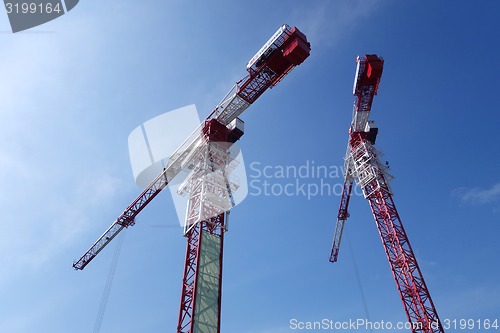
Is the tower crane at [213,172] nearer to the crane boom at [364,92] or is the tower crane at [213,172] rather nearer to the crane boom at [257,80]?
the crane boom at [257,80]

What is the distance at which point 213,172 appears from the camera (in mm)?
40844

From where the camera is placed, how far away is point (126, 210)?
5288 centimetres

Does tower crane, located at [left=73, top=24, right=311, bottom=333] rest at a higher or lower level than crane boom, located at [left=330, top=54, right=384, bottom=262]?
lower

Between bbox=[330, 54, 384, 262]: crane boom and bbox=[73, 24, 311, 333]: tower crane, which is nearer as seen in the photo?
bbox=[73, 24, 311, 333]: tower crane

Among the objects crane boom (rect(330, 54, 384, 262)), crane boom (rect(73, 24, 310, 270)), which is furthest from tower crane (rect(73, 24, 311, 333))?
crane boom (rect(330, 54, 384, 262))

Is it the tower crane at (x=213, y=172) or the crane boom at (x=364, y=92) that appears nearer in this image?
the tower crane at (x=213, y=172)

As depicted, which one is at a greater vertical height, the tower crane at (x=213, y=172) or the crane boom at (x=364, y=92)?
the crane boom at (x=364, y=92)

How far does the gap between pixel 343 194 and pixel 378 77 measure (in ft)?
60.7

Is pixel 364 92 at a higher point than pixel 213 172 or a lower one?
higher

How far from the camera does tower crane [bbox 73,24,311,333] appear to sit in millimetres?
33562

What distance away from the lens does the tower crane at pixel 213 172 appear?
3356 cm

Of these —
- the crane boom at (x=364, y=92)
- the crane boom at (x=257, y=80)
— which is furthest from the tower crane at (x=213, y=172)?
the crane boom at (x=364, y=92)

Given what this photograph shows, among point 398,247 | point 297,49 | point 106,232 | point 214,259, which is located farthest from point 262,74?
point 106,232

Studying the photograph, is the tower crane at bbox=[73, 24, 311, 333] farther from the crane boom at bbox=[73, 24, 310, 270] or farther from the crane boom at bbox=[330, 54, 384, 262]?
the crane boom at bbox=[330, 54, 384, 262]
